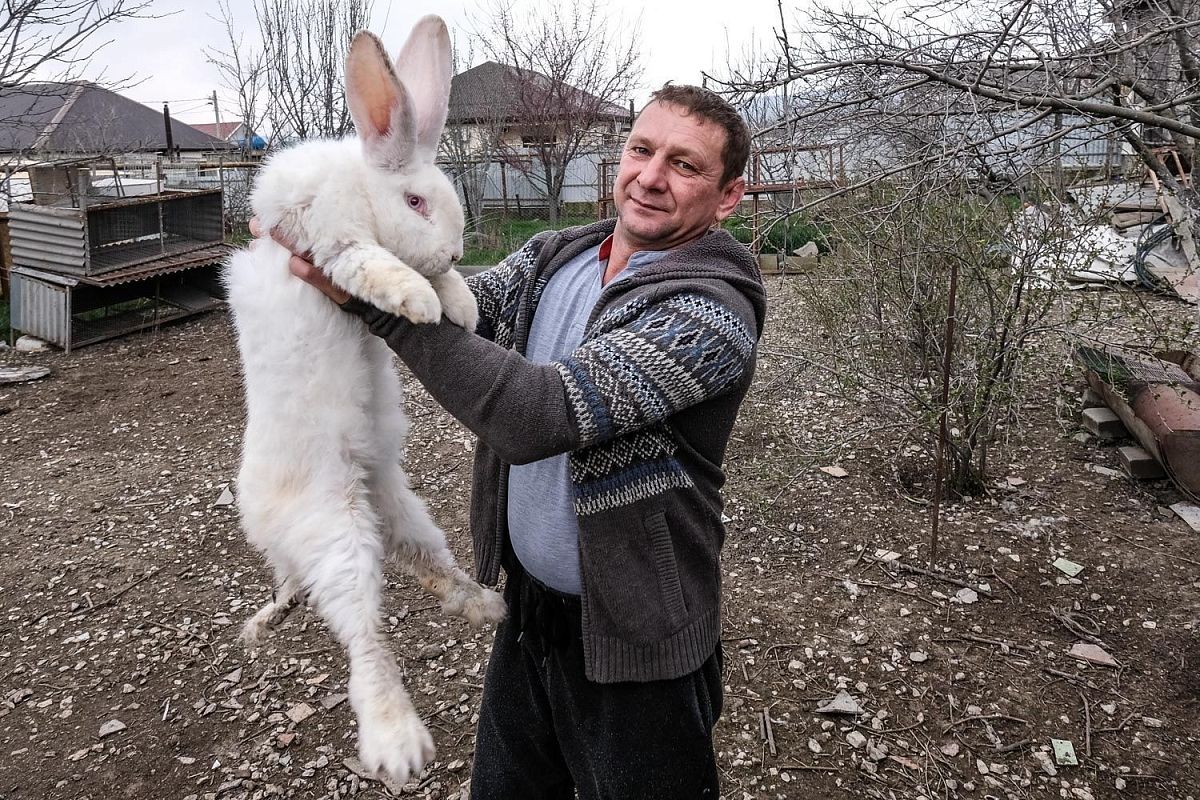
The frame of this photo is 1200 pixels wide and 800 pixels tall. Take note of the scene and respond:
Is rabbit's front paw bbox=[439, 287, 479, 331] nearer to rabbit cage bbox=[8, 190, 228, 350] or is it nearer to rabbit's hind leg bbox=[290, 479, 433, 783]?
rabbit's hind leg bbox=[290, 479, 433, 783]

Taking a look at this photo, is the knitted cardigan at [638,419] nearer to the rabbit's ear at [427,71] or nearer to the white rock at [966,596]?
the rabbit's ear at [427,71]

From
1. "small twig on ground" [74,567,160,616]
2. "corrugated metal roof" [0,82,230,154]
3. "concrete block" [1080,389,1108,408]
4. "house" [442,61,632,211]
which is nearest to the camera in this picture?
"small twig on ground" [74,567,160,616]

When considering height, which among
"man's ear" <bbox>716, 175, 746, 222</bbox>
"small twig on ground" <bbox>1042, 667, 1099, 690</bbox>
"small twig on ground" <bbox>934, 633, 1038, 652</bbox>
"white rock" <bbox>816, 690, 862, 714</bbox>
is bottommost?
"white rock" <bbox>816, 690, 862, 714</bbox>

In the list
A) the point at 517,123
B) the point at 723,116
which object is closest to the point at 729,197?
the point at 723,116

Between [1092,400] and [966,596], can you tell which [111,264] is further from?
[1092,400]

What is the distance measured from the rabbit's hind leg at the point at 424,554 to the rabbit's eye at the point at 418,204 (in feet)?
2.12

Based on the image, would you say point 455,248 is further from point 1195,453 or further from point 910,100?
point 1195,453

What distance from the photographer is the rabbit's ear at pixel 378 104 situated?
154cm

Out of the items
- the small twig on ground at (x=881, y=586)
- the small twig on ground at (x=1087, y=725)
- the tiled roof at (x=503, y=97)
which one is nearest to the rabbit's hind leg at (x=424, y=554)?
the small twig on ground at (x=1087, y=725)

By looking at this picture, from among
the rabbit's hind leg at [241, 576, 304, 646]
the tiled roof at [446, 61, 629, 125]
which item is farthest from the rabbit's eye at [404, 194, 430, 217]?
the tiled roof at [446, 61, 629, 125]

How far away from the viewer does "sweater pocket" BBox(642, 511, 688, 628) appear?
1621mm

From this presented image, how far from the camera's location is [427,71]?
1.72 m

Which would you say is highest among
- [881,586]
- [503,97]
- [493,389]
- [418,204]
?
[503,97]

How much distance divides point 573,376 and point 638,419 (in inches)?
5.8
